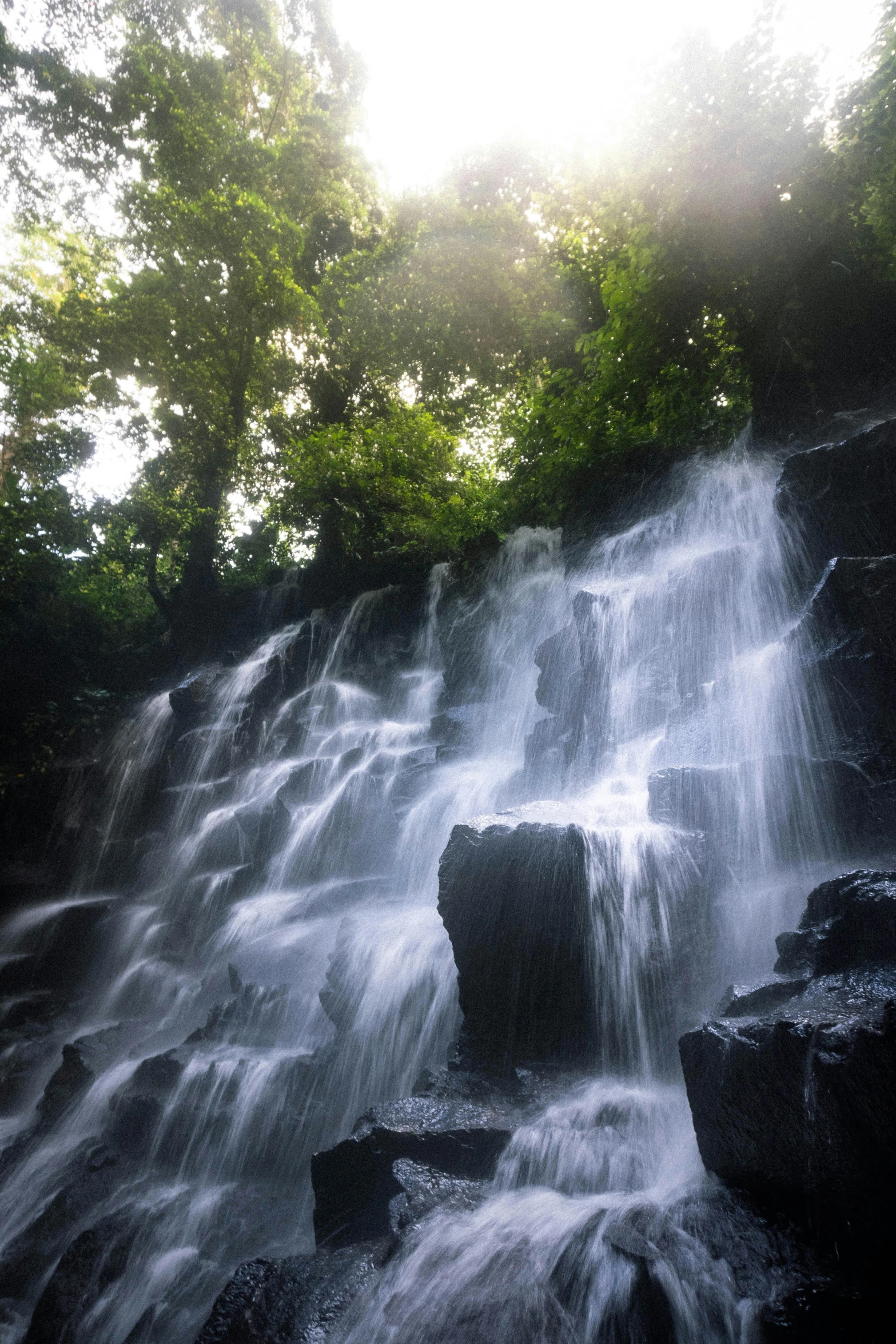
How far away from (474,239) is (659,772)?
14.1 metres

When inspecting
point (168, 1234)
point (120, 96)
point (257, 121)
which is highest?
point (257, 121)

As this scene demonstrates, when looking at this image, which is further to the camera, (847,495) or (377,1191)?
(847,495)

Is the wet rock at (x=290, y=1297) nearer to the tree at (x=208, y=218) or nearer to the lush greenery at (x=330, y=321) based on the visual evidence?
the lush greenery at (x=330, y=321)

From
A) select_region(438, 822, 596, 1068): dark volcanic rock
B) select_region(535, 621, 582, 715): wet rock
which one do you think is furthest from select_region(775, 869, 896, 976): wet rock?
select_region(535, 621, 582, 715): wet rock

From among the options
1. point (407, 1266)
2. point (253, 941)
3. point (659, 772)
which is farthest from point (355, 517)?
Result: point (407, 1266)

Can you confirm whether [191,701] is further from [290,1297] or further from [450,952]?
[290,1297]

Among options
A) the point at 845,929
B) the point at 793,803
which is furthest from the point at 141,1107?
the point at 793,803

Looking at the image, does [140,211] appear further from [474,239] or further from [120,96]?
[474,239]

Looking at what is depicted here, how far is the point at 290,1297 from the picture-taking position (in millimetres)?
2811

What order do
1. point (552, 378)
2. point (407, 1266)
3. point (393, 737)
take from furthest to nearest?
point (552, 378) → point (393, 737) → point (407, 1266)

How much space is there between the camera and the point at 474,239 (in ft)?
45.8

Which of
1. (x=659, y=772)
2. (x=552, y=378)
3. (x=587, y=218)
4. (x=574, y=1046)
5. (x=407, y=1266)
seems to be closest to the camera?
(x=407, y=1266)

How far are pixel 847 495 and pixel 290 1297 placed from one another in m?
7.35

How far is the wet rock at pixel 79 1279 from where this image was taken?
3.98 meters
